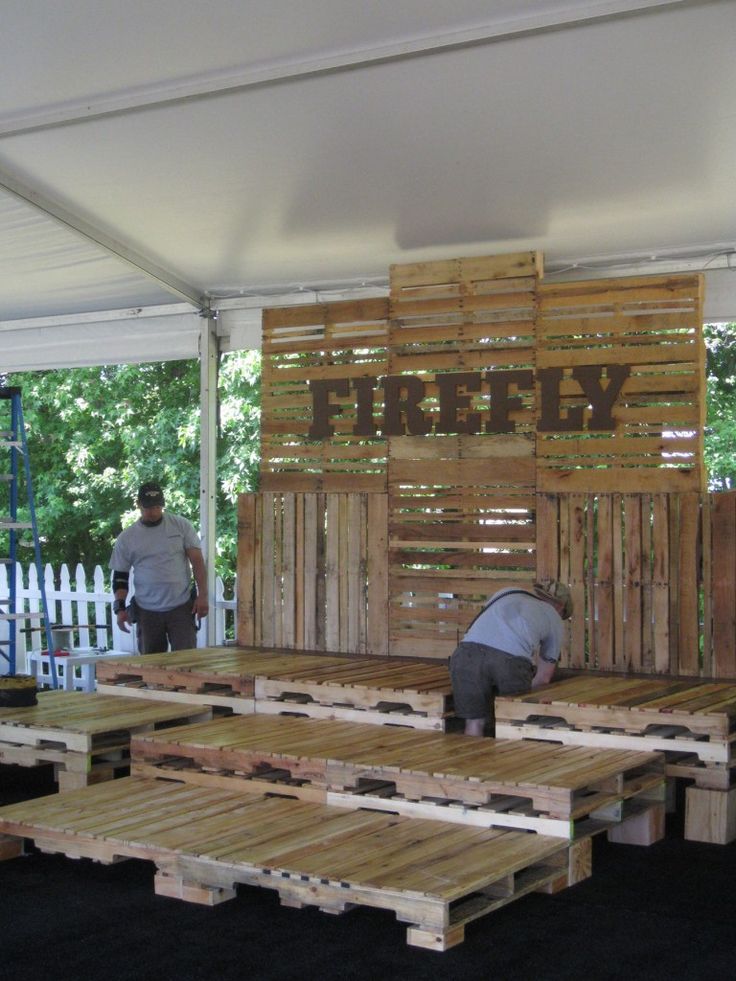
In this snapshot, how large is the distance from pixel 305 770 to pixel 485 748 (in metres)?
1.03

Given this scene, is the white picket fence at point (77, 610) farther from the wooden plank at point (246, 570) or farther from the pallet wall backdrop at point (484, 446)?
the pallet wall backdrop at point (484, 446)

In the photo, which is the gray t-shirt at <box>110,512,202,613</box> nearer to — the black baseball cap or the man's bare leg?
the black baseball cap

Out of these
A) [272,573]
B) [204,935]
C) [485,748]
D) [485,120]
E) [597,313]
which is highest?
[485,120]

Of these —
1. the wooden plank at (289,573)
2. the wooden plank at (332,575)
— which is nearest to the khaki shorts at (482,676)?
the wooden plank at (332,575)

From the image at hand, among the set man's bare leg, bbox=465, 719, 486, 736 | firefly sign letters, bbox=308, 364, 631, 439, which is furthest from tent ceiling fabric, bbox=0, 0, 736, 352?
man's bare leg, bbox=465, 719, 486, 736

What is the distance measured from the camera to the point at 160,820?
5844 millimetres

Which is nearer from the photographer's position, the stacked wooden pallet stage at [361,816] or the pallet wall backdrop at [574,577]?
the stacked wooden pallet stage at [361,816]

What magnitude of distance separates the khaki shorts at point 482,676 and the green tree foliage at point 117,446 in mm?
9353

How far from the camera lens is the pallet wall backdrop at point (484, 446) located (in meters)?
8.92

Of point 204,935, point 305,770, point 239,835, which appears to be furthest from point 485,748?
point 204,935

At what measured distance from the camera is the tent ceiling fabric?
6508mm

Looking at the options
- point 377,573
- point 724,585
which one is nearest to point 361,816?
point 724,585

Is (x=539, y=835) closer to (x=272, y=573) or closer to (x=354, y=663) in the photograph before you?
(x=354, y=663)

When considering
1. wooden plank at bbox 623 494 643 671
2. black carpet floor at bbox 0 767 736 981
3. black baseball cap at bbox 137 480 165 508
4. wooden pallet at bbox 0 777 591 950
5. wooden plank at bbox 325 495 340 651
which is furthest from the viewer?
wooden plank at bbox 325 495 340 651
